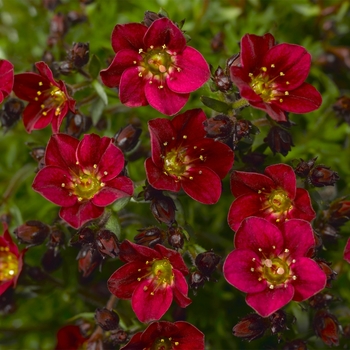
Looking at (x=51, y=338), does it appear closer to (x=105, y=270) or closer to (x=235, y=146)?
(x=105, y=270)

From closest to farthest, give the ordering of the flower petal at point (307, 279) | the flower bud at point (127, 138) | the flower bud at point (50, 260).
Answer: the flower petal at point (307, 279) → the flower bud at point (127, 138) → the flower bud at point (50, 260)

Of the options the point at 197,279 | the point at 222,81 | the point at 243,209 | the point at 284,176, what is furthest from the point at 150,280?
the point at 222,81

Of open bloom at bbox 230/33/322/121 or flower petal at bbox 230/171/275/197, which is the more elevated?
open bloom at bbox 230/33/322/121

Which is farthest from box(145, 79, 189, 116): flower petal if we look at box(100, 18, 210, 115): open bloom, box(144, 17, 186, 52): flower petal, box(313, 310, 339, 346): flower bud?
box(313, 310, 339, 346): flower bud

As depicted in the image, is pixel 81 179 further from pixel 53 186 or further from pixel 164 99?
pixel 164 99

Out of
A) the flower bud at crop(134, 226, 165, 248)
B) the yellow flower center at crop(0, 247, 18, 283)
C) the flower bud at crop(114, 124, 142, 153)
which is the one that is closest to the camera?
the flower bud at crop(134, 226, 165, 248)

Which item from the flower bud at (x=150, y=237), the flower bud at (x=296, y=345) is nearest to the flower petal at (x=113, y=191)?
the flower bud at (x=150, y=237)

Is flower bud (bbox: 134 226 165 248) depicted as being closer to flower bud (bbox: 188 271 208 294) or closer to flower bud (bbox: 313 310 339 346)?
flower bud (bbox: 188 271 208 294)

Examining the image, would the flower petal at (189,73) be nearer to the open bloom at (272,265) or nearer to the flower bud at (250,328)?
the open bloom at (272,265)
